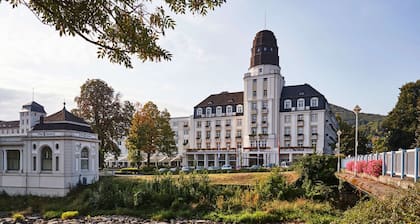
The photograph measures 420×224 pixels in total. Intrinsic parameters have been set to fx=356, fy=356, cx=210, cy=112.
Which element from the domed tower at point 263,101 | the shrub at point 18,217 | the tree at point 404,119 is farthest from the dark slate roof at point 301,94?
the shrub at point 18,217

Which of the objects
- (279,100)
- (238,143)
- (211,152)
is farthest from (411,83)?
(211,152)

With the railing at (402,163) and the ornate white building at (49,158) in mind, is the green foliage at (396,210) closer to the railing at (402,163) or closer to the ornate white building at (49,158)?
the railing at (402,163)

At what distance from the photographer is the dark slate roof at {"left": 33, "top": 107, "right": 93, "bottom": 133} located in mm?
26797

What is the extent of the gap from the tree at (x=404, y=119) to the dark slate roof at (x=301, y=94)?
31.8 ft

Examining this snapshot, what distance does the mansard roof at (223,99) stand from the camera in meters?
52.8

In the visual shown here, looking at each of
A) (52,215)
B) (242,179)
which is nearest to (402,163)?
(242,179)

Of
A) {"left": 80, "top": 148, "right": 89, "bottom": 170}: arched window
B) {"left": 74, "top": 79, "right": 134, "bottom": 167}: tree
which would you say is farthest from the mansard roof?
{"left": 80, "top": 148, "right": 89, "bottom": 170}: arched window

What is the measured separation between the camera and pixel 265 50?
49781 mm

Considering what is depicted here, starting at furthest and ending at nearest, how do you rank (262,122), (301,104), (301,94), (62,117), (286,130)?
(262,122) → (286,130) → (301,94) → (301,104) → (62,117)

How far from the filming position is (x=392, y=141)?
36.1 metres

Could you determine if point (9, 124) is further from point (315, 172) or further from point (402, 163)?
point (402, 163)

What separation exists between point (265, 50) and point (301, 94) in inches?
316

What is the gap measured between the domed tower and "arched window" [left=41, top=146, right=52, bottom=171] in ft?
91.3

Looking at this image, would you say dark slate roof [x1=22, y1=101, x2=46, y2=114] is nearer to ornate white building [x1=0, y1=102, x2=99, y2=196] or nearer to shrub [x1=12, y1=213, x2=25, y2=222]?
ornate white building [x1=0, y1=102, x2=99, y2=196]
